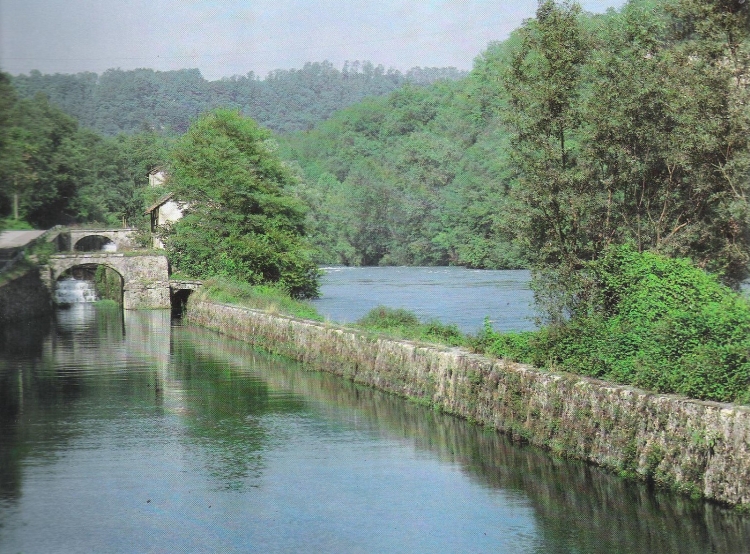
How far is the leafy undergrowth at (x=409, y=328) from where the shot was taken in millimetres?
22547

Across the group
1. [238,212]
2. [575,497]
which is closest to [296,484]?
[575,497]

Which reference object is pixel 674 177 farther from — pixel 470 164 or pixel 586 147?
→ pixel 470 164

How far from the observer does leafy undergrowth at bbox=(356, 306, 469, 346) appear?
2255cm

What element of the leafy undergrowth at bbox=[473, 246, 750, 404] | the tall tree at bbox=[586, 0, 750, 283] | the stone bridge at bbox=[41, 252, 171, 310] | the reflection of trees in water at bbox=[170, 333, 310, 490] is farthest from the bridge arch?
the leafy undergrowth at bbox=[473, 246, 750, 404]

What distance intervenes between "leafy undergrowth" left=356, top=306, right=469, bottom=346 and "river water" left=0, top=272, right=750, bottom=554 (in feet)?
5.49

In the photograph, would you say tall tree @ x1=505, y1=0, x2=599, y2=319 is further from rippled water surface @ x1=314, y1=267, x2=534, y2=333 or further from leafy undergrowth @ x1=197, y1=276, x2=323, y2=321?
leafy undergrowth @ x1=197, y1=276, x2=323, y2=321

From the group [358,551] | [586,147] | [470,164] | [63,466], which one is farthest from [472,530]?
[470,164]

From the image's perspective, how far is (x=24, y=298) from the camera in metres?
52.3

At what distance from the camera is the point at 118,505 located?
43.7ft

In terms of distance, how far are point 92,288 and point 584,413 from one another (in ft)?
236

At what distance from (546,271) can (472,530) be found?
10.5m

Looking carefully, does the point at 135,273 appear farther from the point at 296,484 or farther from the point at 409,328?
the point at 296,484

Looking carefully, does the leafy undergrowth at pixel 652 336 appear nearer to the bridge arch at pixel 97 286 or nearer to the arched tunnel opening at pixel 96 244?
the bridge arch at pixel 97 286

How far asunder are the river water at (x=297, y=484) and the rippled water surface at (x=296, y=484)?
0.03m
